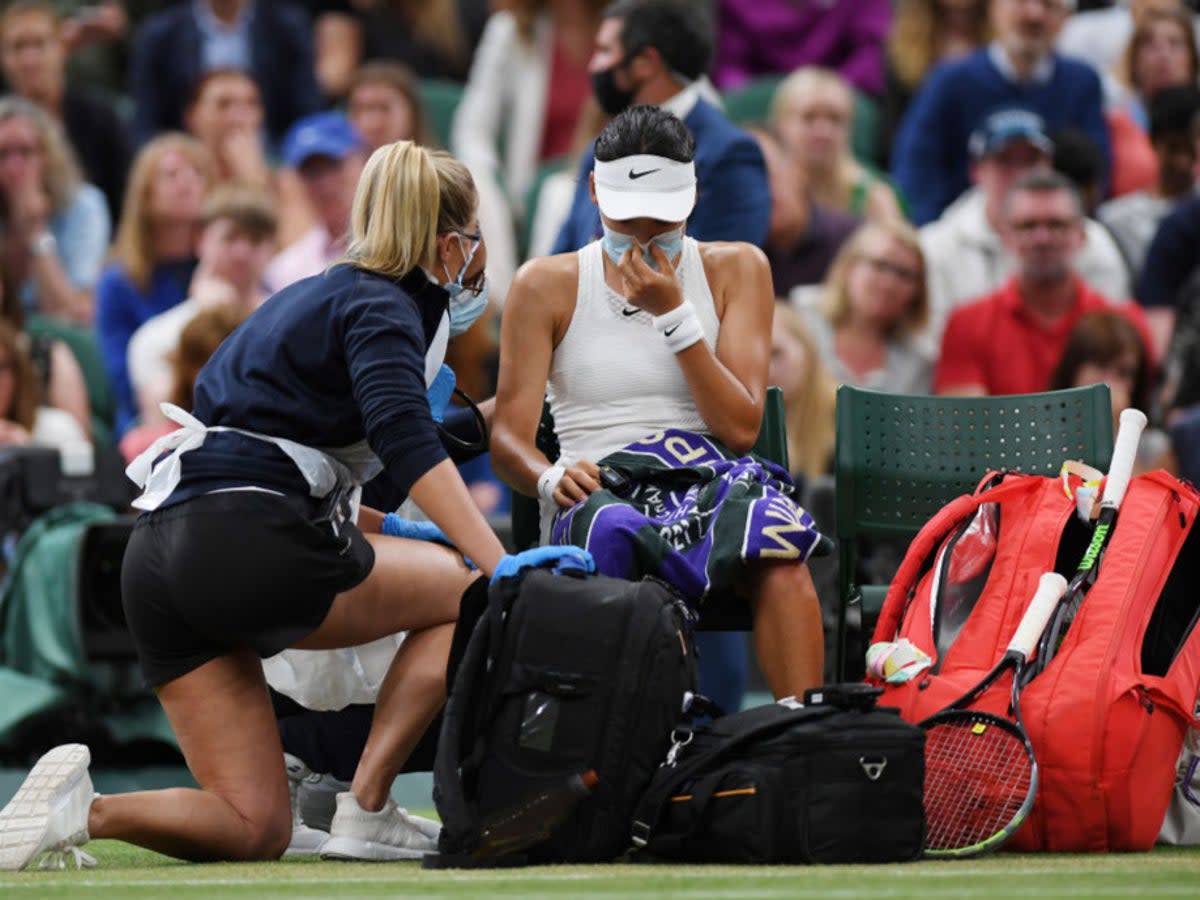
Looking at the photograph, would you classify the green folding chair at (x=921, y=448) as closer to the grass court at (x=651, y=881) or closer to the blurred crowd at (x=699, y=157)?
the blurred crowd at (x=699, y=157)

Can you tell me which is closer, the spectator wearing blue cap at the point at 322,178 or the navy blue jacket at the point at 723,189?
the navy blue jacket at the point at 723,189

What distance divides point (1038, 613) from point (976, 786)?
0.43 metres

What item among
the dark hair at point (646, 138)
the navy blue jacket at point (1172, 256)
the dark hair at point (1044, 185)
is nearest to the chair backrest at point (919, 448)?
the dark hair at point (646, 138)

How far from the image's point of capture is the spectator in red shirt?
796 centimetres

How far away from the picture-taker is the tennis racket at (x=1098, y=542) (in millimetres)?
4633

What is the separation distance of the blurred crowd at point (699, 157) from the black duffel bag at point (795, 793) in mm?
2245

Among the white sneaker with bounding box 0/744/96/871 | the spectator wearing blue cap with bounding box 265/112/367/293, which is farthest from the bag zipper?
the spectator wearing blue cap with bounding box 265/112/367/293

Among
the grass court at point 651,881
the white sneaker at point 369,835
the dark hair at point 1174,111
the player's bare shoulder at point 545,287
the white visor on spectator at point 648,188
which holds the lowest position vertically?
the white sneaker at point 369,835

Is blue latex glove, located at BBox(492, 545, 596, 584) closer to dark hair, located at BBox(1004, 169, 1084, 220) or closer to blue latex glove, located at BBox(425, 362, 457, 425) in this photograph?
blue latex glove, located at BBox(425, 362, 457, 425)

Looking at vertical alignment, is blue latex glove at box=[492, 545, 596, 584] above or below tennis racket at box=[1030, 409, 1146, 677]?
above

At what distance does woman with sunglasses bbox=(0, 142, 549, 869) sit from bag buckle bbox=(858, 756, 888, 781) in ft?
2.56

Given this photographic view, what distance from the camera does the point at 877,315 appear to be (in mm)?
8250

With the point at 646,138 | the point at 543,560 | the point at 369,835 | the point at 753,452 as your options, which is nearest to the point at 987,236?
the point at 753,452

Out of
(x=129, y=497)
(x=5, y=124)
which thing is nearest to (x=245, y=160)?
(x=5, y=124)
